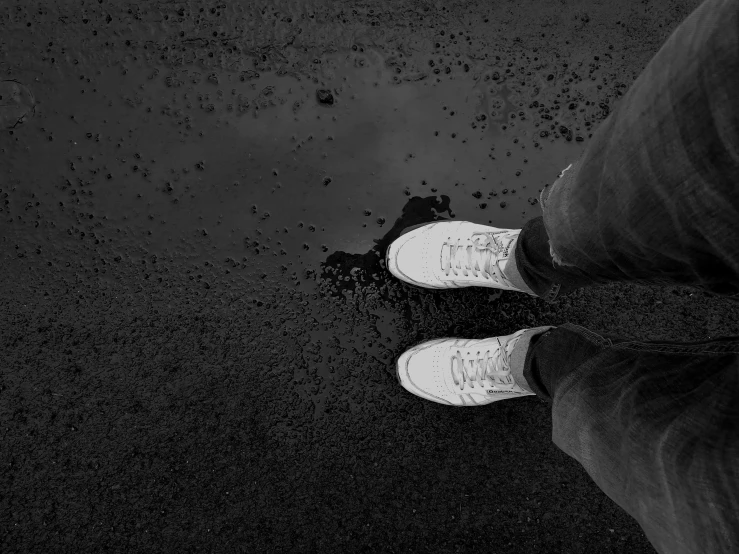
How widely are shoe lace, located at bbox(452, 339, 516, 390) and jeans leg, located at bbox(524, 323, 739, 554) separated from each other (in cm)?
29

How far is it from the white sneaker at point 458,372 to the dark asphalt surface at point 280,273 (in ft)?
0.26

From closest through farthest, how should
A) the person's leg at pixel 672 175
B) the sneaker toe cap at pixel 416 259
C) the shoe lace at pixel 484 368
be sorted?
the person's leg at pixel 672 175 < the shoe lace at pixel 484 368 < the sneaker toe cap at pixel 416 259

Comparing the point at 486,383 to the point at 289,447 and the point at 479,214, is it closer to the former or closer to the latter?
the point at 479,214

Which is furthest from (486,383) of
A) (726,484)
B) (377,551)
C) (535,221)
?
(726,484)

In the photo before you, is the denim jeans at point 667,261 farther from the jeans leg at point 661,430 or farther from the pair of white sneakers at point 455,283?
the pair of white sneakers at point 455,283

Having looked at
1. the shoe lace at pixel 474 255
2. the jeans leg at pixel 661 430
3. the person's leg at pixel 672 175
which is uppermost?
the shoe lace at pixel 474 255

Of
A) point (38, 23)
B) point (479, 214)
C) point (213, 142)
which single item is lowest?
point (479, 214)

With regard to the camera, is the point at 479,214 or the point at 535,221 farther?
the point at 479,214

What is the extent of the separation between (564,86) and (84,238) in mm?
1764

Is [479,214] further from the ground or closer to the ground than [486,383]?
further from the ground

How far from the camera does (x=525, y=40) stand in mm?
1665

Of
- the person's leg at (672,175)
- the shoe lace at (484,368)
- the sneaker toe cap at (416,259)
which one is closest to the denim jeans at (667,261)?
the person's leg at (672,175)

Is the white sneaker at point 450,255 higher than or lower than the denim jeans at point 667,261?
higher

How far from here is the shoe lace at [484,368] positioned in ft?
4.76
